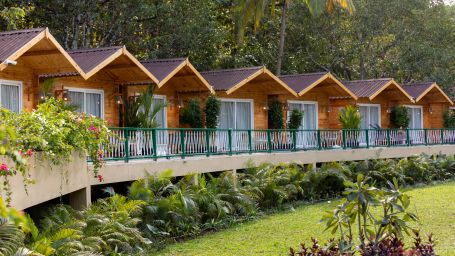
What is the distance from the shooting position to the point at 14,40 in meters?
16.5

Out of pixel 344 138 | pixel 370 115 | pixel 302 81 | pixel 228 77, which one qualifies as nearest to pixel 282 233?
pixel 228 77

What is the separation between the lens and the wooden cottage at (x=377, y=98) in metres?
31.7

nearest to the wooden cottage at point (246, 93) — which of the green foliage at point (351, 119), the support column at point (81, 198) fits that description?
the green foliage at point (351, 119)

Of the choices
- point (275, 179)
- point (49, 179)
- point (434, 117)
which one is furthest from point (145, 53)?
point (49, 179)

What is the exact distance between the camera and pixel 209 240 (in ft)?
48.6

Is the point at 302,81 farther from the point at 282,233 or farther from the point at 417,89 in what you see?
the point at 282,233

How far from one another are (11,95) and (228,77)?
386 inches

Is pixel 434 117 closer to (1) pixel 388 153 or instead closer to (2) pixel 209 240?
(1) pixel 388 153

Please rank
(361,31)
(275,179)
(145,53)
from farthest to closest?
(361,31) → (145,53) → (275,179)

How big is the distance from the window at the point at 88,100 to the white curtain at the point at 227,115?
6.14m

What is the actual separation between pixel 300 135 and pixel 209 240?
10.3 meters

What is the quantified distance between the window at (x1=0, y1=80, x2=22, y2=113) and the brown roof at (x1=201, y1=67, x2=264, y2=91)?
8.51 metres

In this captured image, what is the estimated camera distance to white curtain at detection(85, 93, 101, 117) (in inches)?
806

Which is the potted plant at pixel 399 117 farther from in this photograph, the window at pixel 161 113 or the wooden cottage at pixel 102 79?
the wooden cottage at pixel 102 79
